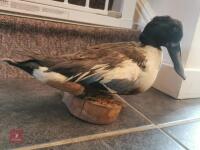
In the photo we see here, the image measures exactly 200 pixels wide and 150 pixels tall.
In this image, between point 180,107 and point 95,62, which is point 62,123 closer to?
point 95,62

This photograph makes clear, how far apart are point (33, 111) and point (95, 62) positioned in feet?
0.66

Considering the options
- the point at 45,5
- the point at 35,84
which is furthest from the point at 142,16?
the point at 35,84

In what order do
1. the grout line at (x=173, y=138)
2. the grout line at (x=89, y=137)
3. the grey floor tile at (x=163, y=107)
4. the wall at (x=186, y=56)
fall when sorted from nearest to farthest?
the grout line at (x=89, y=137)
the grout line at (x=173, y=138)
the grey floor tile at (x=163, y=107)
the wall at (x=186, y=56)

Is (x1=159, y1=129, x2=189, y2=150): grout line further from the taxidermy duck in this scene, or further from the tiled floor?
the taxidermy duck

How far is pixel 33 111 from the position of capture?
0.62 metres

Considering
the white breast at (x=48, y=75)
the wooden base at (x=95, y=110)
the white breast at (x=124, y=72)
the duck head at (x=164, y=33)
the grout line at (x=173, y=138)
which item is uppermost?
the duck head at (x=164, y=33)

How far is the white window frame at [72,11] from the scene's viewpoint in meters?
0.81

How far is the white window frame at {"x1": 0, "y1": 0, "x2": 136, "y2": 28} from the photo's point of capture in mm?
814

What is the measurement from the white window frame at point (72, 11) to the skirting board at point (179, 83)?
25cm

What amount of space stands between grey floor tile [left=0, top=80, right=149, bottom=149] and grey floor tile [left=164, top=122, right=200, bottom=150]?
0.08 meters

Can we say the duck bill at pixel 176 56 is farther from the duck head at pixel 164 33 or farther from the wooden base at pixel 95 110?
the wooden base at pixel 95 110

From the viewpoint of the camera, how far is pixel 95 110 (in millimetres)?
Answer: 582

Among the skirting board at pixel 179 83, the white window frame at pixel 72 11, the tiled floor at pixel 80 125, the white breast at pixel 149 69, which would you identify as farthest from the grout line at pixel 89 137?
the white window frame at pixel 72 11

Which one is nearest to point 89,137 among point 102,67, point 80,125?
point 80,125
